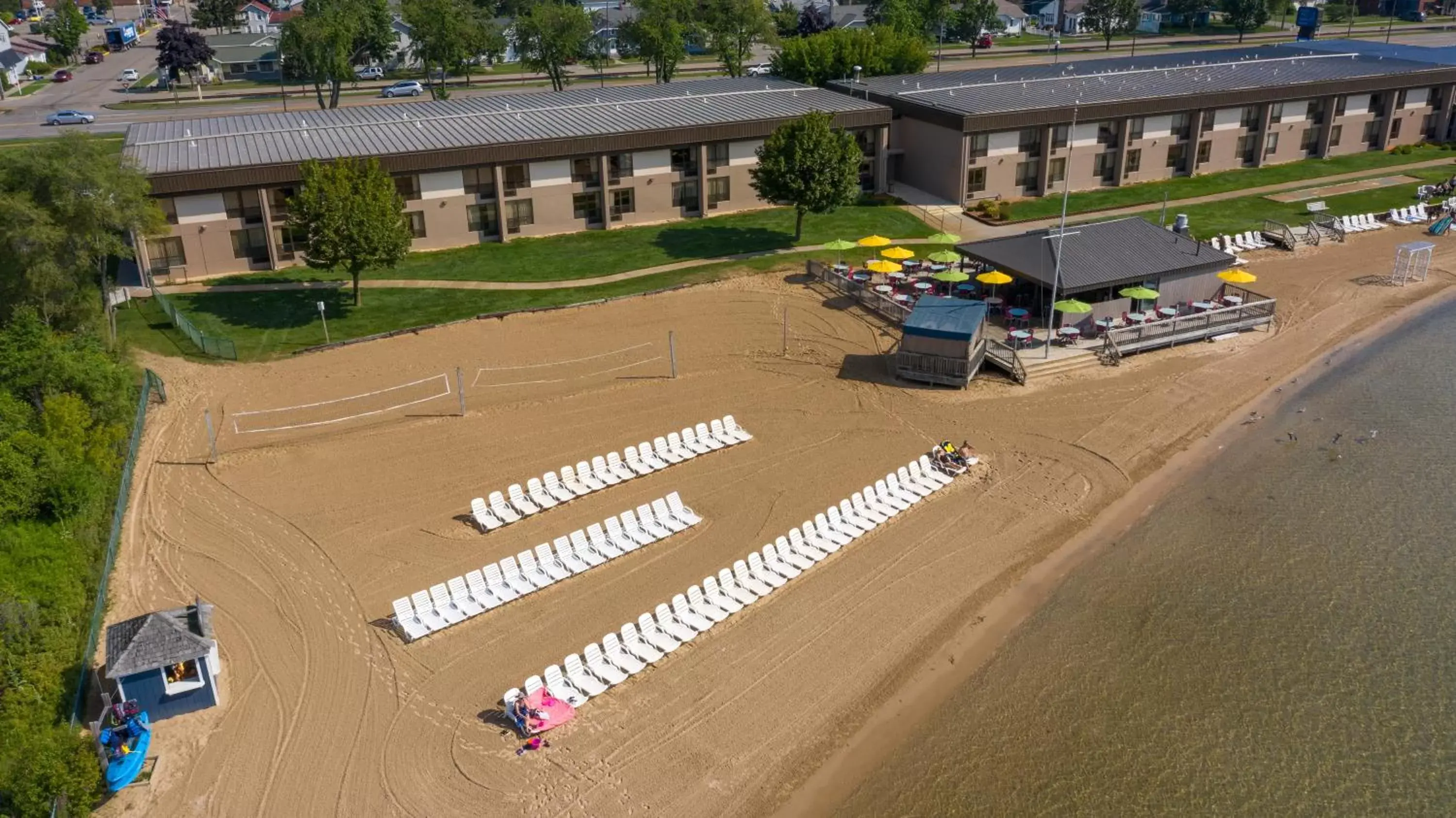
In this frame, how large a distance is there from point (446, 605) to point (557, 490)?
7108 millimetres

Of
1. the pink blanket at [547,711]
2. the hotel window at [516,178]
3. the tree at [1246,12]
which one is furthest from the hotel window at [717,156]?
the tree at [1246,12]

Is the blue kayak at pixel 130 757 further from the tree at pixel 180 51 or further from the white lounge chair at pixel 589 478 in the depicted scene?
the tree at pixel 180 51

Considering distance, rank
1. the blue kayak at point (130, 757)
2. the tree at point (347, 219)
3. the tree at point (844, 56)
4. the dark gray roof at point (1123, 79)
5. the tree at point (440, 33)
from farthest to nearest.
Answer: the tree at point (440, 33) → the tree at point (844, 56) → the dark gray roof at point (1123, 79) → the tree at point (347, 219) → the blue kayak at point (130, 757)

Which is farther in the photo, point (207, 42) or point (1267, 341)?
point (207, 42)

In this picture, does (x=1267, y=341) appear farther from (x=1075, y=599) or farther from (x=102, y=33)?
(x=102, y=33)

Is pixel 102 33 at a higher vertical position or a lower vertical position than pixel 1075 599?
higher

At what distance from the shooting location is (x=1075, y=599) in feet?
102

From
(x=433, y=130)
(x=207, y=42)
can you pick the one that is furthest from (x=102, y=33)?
(x=433, y=130)

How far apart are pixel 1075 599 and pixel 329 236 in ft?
115

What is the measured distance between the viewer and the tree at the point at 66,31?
132 metres

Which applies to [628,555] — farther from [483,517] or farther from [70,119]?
[70,119]

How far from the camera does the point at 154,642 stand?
990 inches

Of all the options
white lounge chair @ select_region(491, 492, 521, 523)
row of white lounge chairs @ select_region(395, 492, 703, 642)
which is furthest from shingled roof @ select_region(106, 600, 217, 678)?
white lounge chair @ select_region(491, 492, 521, 523)

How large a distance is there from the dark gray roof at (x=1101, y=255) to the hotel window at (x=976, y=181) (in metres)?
16.3
